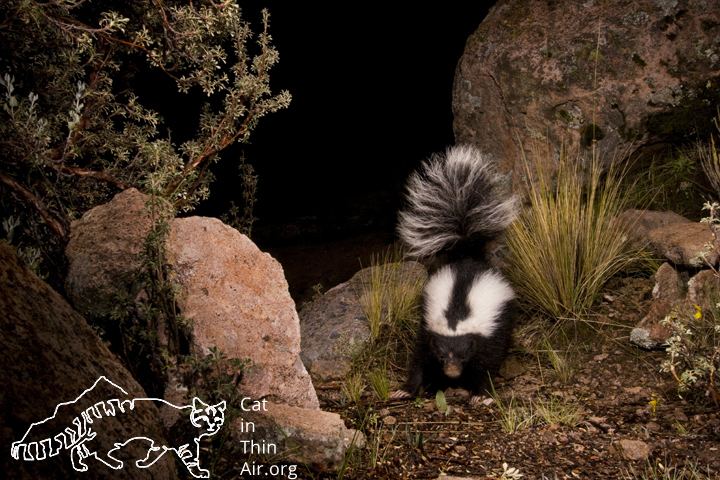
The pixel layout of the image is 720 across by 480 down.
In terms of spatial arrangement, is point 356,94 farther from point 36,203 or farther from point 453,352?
point 36,203

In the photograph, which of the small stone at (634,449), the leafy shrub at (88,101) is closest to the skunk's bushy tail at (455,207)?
the leafy shrub at (88,101)

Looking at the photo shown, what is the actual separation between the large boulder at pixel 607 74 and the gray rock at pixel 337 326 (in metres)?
1.36

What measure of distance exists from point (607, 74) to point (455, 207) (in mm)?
1618

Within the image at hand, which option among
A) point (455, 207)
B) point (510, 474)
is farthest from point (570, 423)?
point (455, 207)

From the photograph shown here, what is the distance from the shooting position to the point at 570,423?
388cm

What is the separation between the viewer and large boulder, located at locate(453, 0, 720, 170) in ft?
17.9

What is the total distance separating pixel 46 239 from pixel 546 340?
2.84 metres

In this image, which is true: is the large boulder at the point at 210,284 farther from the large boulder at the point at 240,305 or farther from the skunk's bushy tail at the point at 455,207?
the skunk's bushy tail at the point at 455,207

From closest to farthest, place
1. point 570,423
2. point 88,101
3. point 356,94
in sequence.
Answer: point 570,423 < point 88,101 < point 356,94

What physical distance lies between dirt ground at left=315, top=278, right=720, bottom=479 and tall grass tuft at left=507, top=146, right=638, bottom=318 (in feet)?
0.56

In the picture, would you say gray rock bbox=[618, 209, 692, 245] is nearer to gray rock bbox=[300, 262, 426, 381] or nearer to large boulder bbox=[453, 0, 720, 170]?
large boulder bbox=[453, 0, 720, 170]

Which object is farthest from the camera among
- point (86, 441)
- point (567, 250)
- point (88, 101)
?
point (567, 250)

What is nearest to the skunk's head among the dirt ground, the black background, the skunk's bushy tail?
the dirt ground

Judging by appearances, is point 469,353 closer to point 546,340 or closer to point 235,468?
point 546,340
